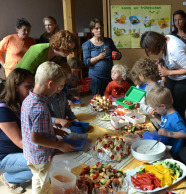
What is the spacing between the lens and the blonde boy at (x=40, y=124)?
1.45 meters

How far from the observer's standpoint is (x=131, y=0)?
4.21 metres

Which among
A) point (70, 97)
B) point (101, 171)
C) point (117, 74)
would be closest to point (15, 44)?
point (70, 97)

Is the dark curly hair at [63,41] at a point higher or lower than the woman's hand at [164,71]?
higher

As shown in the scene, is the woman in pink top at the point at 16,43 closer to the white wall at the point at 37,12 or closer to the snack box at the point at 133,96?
the snack box at the point at 133,96

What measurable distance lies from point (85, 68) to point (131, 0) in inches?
117

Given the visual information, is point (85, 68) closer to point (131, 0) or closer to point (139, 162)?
point (131, 0)

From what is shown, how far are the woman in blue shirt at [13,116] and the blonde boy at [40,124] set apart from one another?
32 cm

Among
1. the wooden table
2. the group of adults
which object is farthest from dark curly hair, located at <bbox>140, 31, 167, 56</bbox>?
the wooden table

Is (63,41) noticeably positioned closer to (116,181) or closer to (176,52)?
(176,52)

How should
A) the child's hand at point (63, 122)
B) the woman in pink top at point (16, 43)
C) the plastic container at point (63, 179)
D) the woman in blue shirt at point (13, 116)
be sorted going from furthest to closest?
the woman in pink top at point (16, 43) < the child's hand at point (63, 122) < the woman in blue shirt at point (13, 116) < the plastic container at point (63, 179)

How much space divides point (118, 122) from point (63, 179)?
969 mm

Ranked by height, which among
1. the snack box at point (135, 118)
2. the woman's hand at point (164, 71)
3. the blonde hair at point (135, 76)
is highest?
the woman's hand at point (164, 71)

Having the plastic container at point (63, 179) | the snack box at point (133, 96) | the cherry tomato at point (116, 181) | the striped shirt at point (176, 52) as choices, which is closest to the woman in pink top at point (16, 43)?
the snack box at point (133, 96)

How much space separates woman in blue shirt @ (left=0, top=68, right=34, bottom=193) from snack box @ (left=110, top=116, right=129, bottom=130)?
0.81 m
